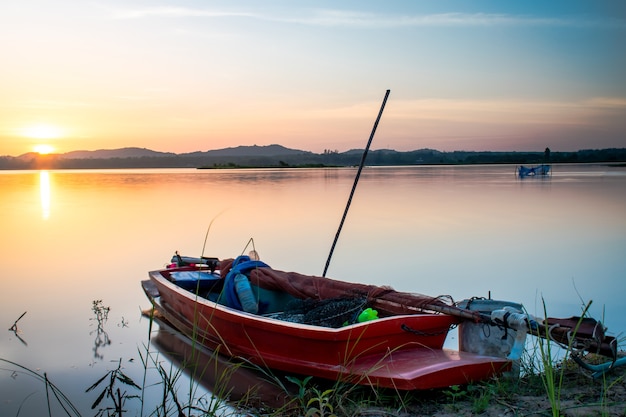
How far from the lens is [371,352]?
5.22 metres

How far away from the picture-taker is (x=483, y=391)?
15.6ft

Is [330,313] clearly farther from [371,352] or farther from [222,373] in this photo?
[222,373]

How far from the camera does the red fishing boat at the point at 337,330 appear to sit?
4.91 m

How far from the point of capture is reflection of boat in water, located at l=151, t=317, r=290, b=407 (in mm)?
5559

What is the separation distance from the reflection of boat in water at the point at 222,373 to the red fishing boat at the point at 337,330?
22 centimetres

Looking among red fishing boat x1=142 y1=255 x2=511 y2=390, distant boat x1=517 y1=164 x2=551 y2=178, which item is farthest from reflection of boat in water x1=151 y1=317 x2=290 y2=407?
distant boat x1=517 y1=164 x2=551 y2=178

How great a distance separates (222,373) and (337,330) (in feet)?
3.43

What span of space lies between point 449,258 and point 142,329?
801 centimetres

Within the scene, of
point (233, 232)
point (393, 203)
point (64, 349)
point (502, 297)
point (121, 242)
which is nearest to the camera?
point (64, 349)

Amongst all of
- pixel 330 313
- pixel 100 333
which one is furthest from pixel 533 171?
pixel 330 313

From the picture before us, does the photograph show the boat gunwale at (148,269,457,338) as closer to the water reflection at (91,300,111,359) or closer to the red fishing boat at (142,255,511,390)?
the red fishing boat at (142,255,511,390)

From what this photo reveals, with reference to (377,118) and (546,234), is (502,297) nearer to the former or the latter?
(377,118)

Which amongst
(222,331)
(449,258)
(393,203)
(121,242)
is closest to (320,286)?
(222,331)

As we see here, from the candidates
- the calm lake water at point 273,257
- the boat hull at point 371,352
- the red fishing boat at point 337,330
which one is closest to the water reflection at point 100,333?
the calm lake water at point 273,257
